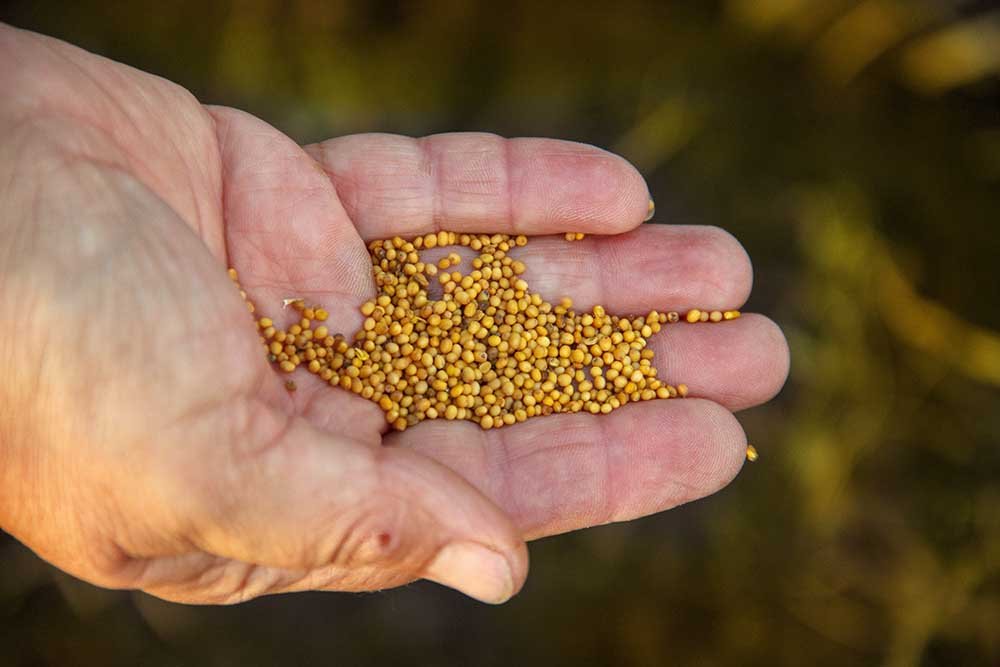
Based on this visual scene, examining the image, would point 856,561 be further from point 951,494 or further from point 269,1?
point 269,1

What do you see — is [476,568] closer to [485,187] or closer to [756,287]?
[485,187]

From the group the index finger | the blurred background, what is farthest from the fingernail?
the blurred background

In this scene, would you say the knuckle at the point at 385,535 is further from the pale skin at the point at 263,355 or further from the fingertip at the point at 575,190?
the fingertip at the point at 575,190

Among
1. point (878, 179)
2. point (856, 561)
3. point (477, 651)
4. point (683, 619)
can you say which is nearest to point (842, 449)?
point (856, 561)

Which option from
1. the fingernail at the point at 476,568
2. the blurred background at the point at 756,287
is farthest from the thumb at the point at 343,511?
the blurred background at the point at 756,287

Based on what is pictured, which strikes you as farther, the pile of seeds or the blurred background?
the blurred background

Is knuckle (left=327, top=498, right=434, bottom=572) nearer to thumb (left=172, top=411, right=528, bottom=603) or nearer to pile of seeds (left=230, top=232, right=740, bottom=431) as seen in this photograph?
thumb (left=172, top=411, right=528, bottom=603)

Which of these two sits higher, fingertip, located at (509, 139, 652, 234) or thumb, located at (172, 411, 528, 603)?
fingertip, located at (509, 139, 652, 234)
